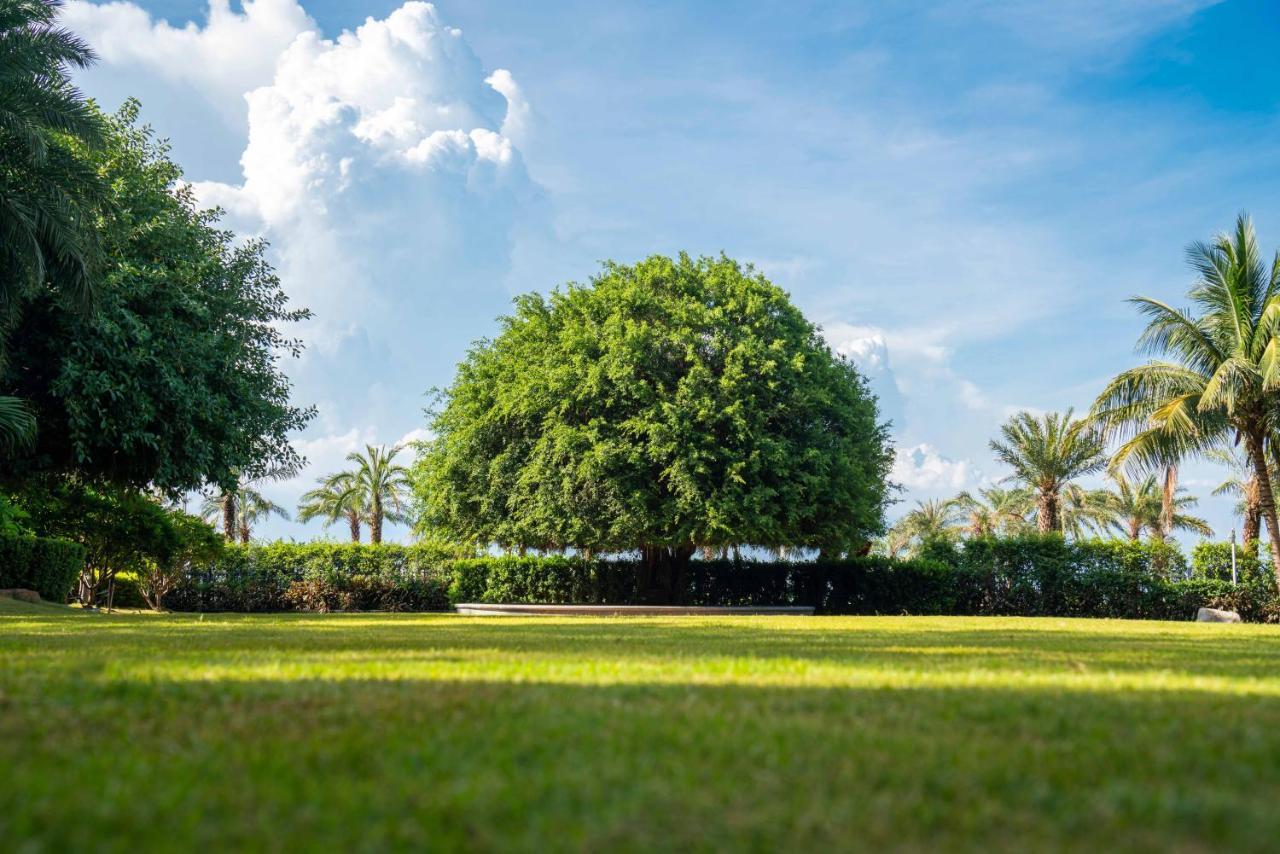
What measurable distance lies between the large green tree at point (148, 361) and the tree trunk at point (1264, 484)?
2708 cm

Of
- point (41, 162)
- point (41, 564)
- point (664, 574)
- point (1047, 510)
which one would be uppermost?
point (41, 162)

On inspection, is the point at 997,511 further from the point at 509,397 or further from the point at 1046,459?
the point at 509,397

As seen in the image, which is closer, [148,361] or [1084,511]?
[148,361]

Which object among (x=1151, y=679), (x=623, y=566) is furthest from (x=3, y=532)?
(x=1151, y=679)

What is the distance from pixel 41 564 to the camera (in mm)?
30000

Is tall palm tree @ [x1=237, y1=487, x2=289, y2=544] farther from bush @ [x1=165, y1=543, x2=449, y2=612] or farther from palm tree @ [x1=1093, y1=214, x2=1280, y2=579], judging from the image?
palm tree @ [x1=1093, y1=214, x2=1280, y2=579]

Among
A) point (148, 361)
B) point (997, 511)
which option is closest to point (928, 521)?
point (997, 511)

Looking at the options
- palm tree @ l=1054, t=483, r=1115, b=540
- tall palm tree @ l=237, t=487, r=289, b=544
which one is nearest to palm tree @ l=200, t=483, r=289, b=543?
tall palm tree @ l=237, t=487, r=289, b=544

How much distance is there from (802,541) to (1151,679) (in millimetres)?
26099

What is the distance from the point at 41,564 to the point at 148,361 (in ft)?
42.9

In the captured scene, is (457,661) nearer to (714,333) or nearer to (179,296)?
(179,296)

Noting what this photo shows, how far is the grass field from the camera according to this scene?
2768mm

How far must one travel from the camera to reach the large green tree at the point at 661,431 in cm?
2975

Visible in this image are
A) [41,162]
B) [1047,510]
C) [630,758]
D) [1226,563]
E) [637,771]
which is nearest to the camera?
[637,771]
